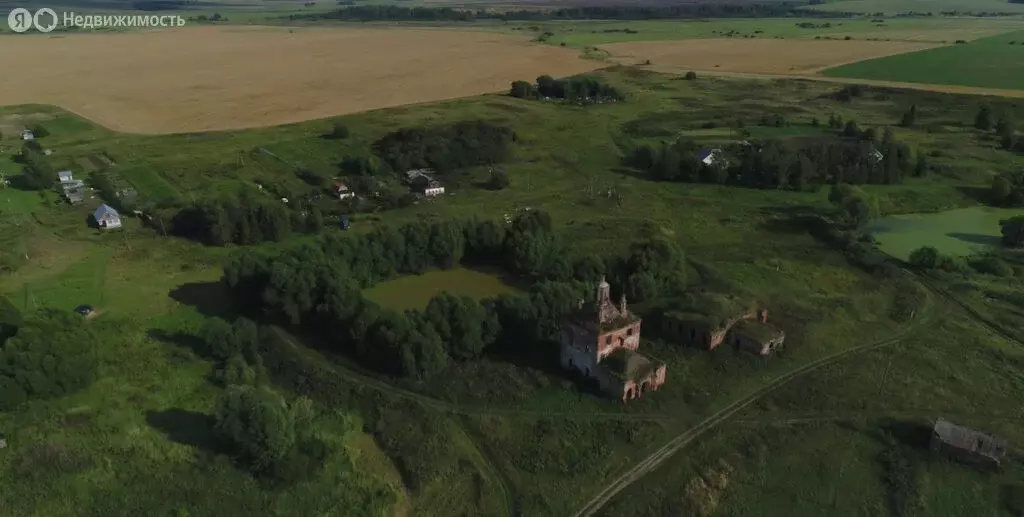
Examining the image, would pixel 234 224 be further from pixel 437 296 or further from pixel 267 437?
pixel 267 437

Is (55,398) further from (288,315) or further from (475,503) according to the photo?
(475,503)

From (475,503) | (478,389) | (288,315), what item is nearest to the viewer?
(475,503)

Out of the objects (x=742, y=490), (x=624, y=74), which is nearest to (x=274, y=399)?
(x=742, y=490)

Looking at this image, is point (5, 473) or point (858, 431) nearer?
point (5, 473)

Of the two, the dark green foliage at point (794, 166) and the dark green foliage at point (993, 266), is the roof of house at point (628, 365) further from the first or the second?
the dark green foliage at point (794, 166)

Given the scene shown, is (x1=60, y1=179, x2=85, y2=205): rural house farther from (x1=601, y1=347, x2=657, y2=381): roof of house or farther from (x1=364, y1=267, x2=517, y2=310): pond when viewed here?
(x1=601, y1=347, x2=657, y2=381): roof of house

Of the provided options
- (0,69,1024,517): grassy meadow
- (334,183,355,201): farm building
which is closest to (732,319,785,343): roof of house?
(0,69,1024,517): grassy meadow
